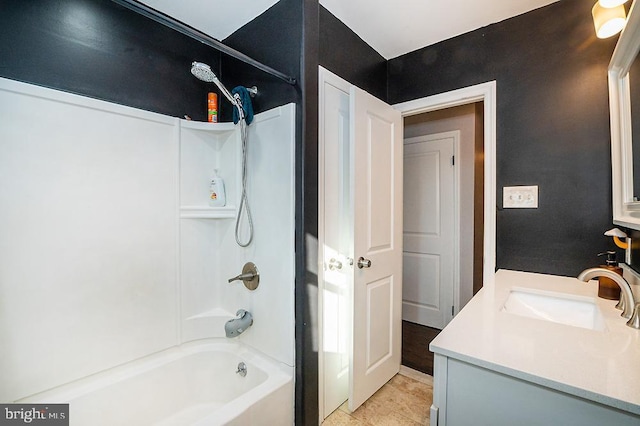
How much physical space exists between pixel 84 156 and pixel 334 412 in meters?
1.98

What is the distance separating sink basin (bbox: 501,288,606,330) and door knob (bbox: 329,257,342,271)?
2.76ft

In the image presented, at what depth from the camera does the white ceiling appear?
1.56 meters

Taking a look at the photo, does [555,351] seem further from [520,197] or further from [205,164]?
[205,164]

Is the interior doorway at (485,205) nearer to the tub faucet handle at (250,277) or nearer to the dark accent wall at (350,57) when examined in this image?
the dark accent wall at (350,57)

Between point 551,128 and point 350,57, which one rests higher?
point 350,57

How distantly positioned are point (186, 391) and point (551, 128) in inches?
102

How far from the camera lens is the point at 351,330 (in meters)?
1.64

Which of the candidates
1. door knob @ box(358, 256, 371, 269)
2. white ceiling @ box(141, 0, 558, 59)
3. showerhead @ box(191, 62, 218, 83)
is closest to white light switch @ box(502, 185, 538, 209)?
door knob @ box(358, 256, 371, 269)

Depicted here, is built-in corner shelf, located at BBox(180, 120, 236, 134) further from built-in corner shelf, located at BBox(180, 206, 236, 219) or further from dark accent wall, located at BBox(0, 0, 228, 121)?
built-in corner shelf, located at BBox(180, 206, 236, 219)

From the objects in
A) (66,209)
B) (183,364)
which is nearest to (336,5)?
(66,209)

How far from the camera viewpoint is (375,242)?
5.90 feet

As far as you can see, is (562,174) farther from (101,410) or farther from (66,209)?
(101,410)

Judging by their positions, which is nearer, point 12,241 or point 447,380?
point 447,380

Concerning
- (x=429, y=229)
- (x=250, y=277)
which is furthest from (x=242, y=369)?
(x=429, y=229)
